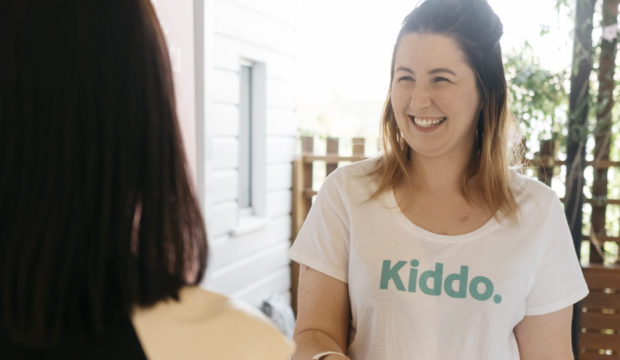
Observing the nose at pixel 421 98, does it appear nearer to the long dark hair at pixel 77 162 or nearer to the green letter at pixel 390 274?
the green letter at pixel 390 274

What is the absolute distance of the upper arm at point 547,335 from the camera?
4.46 ft

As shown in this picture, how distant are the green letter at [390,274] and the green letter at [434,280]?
50mm

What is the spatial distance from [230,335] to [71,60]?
32 cm

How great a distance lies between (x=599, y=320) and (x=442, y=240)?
250cm

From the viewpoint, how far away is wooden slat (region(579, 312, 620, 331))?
3.35m

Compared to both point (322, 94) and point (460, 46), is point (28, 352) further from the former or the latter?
point (322, 94)

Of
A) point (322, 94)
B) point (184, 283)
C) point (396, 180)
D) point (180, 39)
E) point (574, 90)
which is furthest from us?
point (322, 94)

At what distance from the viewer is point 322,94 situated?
11.2 meters

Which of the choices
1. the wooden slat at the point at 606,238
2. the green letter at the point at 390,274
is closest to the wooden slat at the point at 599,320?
the wooden slat at the point at 606,238

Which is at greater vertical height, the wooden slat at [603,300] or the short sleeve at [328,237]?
the short sleeve at [328,237]

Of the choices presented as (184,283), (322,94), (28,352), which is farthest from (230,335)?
(322,94)

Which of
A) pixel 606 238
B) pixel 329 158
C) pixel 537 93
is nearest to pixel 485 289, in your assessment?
pixel 537 93

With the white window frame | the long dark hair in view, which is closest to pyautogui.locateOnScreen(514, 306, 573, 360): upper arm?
the long dark hair

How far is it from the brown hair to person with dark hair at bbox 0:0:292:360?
34.3 inches
